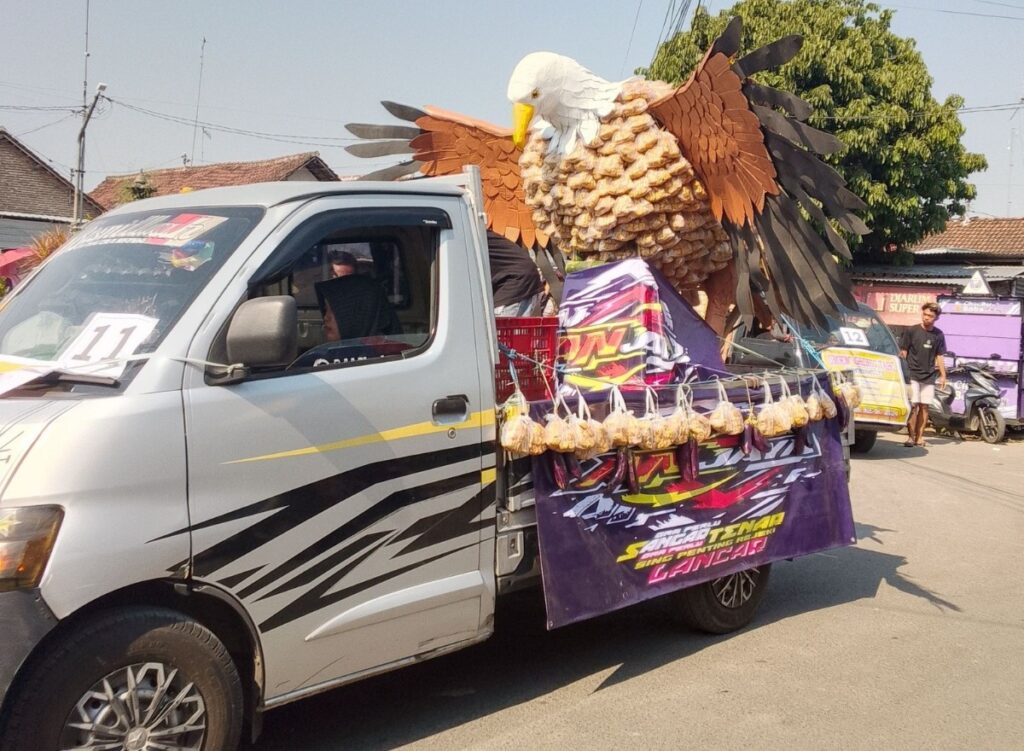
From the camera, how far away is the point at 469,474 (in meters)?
3.69

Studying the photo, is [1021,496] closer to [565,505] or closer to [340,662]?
[565,505]

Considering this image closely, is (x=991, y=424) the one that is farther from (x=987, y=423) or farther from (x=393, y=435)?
(x=393, y=435)

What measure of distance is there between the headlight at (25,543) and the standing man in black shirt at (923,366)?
12.2 metres

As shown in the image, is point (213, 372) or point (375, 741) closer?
point (213, 372)

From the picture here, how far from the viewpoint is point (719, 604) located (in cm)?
505

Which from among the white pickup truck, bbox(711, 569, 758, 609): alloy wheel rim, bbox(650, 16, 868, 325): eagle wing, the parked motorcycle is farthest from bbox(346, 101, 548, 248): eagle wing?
the parked motorcycle

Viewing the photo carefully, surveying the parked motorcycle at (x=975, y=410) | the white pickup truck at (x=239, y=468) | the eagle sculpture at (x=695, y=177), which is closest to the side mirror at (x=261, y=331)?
the white pickup truck at (x=239, y=468)

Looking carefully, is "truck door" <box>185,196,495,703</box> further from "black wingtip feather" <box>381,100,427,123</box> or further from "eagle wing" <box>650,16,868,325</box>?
"black wingtip feather" <box>381,100,427,123</box>

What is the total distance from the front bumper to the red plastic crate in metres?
2.07

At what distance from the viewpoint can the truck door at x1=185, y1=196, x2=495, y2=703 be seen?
311 cm

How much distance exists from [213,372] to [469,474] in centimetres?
106

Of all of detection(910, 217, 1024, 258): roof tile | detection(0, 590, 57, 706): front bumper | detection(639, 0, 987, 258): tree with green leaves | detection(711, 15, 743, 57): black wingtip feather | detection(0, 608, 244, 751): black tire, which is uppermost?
detection(639, 0, 987, 258): tree with green leaves

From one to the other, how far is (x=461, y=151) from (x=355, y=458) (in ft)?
11.4

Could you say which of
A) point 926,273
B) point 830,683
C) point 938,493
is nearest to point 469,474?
point 830,683
